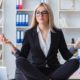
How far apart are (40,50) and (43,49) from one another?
4 centimetres

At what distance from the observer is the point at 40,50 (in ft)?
8.64

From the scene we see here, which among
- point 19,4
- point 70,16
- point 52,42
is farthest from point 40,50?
point 70,16

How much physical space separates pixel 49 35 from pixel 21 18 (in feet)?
7.46

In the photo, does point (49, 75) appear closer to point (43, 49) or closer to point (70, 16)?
point (43, 49)

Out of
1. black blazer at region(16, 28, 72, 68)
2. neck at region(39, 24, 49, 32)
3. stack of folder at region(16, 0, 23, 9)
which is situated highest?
stack of folder at region(16, 0, 23, 9)

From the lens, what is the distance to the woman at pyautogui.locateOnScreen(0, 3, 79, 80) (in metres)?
2.43

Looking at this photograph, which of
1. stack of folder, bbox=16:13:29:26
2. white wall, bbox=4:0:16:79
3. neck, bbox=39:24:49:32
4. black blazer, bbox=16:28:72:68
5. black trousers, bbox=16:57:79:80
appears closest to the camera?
black trousers, bbox=16:57:79:80

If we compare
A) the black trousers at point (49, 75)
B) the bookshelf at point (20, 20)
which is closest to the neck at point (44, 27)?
the black trousers at point (49, 75)

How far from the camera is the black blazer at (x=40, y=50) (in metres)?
2.61

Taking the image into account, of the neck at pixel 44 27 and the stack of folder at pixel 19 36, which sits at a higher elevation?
the neck at pixel 44 27

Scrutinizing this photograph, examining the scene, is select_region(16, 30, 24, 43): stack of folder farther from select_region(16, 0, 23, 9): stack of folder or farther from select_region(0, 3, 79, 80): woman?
select_region(0, 3, 79, 80): woman

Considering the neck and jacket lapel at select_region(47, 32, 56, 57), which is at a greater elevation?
the neck

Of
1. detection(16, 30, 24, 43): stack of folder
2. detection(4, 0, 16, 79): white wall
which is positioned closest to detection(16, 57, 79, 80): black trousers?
detection(16, 30, 24, 43): stack of folder

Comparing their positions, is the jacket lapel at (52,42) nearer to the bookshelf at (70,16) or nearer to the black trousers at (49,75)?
the black trousers at (49,75)
